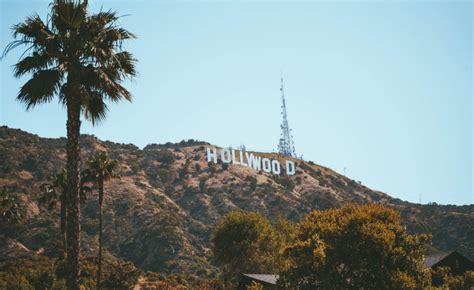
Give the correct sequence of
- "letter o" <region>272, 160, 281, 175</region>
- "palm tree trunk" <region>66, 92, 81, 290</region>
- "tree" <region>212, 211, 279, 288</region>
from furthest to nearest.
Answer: "letter o" <region>272, 160, 281, 175</region> < "tree" <region>212, 211, 279, 288</region> < "palm tree trunk" <region>66, 92, 81, 290</region>

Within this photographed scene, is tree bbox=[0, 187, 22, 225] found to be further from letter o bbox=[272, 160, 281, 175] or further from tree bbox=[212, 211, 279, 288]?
letter o bbox=[272, 160, 281, 175]

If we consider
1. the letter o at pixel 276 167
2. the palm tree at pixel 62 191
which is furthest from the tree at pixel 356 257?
the letter o at pixel 276 167

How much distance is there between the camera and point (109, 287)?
59.5m

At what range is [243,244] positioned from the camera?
7381cm

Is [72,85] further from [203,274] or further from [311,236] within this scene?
[203,274]

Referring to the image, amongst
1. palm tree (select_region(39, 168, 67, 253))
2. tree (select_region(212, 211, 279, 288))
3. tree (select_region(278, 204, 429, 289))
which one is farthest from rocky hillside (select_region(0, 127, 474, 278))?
tree (select_region(278, 204, 429, 289))

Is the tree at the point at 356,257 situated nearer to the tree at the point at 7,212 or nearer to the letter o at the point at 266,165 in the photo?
the tree at the point at 7,212

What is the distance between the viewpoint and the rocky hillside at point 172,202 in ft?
355

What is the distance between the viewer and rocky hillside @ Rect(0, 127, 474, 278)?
108312 mm

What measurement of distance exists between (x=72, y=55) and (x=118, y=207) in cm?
10876

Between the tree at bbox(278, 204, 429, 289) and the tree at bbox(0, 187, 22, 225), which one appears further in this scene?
the tree at bbox(0, 187, 22, 225)

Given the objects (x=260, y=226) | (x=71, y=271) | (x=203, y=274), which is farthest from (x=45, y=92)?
(x=203, y=274)

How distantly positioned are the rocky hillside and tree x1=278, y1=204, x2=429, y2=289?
62.7 m

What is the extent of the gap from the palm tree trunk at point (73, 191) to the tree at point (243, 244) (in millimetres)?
56309
